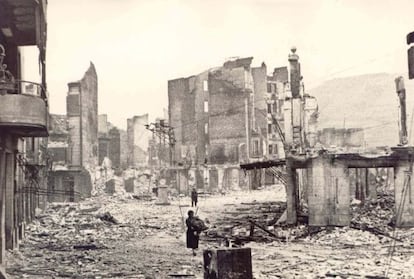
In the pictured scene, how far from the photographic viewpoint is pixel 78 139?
55.7 metres

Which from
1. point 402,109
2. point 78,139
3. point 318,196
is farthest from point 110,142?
point 318,196

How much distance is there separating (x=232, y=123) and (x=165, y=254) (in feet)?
179

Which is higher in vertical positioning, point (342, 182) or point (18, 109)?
point (18, 109)

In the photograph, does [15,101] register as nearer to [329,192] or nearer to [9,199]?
[9,199]

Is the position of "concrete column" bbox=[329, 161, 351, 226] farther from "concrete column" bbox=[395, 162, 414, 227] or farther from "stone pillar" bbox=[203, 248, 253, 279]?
"stone pillar" bbox=[203, 248, 253, 279]

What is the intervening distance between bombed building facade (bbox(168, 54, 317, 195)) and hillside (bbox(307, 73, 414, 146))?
29.7m

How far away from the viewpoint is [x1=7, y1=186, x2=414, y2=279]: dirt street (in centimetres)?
1315

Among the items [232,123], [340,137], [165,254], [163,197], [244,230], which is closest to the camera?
[165,254]

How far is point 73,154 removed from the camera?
55531mm

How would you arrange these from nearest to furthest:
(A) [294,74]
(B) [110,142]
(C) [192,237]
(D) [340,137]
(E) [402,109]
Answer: (C) [192,237]
(E) [402,109]
(A) [294,74]
(B) [110,142]
(D) [340,137]

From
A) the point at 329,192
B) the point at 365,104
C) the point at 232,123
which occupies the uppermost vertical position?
the point at 365,104

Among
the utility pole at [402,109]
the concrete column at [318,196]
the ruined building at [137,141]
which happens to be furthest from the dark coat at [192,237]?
the ruined building at [137,141]

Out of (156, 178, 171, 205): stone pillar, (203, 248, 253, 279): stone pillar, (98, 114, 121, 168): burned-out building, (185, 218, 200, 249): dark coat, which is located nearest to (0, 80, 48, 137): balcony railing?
(185, 218, 200, 249): dark coat

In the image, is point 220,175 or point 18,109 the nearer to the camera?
point 18,109
